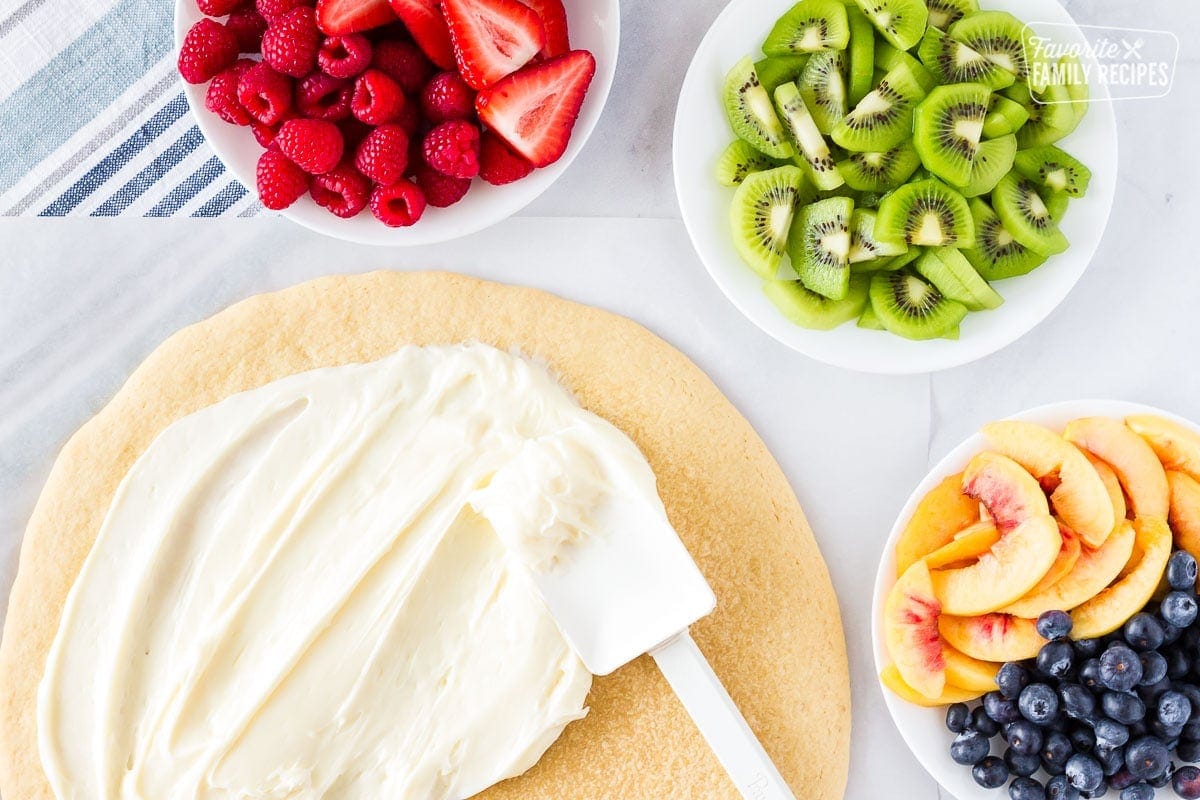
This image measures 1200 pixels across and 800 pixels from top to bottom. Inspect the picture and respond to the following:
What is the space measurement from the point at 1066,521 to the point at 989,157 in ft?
2.51

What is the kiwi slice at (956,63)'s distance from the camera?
2.06 meters

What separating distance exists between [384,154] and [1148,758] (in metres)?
1.92

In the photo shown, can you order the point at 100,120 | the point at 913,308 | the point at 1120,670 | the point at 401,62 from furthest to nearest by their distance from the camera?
1. the point at 100,120
2. the point at 913,308
3. the point at 401,62
4. the point at 1120,670

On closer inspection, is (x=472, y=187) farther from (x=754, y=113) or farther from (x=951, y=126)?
(x=951, y=126)

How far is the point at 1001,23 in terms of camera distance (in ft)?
6.83

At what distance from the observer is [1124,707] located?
1935 mm

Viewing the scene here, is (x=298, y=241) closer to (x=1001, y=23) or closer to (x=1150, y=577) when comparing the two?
(x=1001, y=23)

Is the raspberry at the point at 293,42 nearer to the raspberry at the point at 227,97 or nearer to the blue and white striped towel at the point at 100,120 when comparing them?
the raspberry at the point at 227,97

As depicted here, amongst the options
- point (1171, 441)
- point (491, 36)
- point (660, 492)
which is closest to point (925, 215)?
point (1171, 441)

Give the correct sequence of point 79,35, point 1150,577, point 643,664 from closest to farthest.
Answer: point 1150,577 → point 643,664 → point 79,35

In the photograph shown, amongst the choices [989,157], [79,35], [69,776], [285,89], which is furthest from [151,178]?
[989,157]

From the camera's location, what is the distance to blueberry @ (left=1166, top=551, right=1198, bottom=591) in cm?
198

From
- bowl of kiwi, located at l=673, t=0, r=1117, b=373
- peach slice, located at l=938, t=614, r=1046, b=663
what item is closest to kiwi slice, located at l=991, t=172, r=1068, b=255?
bowl of kiwi, located at l=673, t=0, r=1117, b=373

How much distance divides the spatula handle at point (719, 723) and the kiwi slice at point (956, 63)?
1284 millimetres
